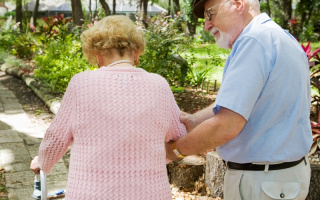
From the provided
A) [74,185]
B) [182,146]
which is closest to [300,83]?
[182,146]

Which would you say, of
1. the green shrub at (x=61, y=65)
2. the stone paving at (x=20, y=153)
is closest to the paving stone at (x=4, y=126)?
the stone paving at (x=20, y=153)

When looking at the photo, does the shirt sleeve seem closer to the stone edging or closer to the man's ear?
the man's ear

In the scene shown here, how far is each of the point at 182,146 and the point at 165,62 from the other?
4.70 metres

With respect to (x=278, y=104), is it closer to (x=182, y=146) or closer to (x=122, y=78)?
(x=182, y=146)

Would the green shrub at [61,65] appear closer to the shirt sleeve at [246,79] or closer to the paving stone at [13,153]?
the paving stone at [13,153]

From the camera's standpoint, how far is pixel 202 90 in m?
8.22

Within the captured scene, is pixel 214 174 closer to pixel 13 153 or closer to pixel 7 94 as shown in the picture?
pixel 13 153

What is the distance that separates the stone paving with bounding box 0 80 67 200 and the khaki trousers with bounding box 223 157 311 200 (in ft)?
9.03

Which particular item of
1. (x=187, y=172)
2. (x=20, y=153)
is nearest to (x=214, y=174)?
(x=187, y=172)

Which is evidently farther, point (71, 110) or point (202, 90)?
point (202, 90)

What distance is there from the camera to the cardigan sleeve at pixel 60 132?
6.32 ft

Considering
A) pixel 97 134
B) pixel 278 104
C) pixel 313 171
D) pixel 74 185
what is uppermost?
pixel 278 104

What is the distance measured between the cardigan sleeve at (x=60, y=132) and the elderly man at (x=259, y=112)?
1.96ft

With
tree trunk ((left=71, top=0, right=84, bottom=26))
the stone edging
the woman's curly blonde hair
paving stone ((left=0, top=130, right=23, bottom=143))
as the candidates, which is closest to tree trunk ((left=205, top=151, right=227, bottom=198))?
the woman's curly blonde hair
